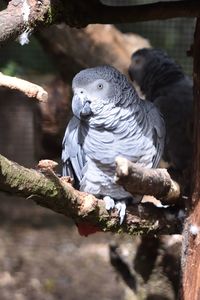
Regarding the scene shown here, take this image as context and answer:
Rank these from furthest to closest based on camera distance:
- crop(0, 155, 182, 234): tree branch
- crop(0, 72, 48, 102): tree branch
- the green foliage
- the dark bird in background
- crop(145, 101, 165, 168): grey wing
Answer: the green foliage < the dark bird in background < crop(145, 101, 165, 168): grey wing < crop(0, 155, 182, 234): tree branch < crop(0, 72, 48, 102): tree branch

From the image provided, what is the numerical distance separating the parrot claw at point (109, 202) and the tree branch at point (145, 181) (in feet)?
0.32

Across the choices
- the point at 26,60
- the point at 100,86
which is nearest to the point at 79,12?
the point at 100,86

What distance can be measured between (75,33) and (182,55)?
3.16 ft

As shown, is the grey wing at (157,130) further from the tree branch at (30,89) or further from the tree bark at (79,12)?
the tree branch at (30,89)

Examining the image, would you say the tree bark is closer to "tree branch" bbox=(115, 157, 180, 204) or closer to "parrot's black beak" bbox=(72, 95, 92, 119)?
"parrot's black beak" bbox=(72, 95, 92, 119)

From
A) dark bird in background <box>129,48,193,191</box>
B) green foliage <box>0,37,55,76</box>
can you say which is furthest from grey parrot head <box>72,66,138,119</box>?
green foliage <box>0,37,55,76</box>

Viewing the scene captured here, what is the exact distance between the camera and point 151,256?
5.63ft

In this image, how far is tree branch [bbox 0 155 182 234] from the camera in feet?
3.07

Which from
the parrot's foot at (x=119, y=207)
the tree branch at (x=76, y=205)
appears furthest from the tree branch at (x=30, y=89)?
the parrot's foot at (x=119, y=207)

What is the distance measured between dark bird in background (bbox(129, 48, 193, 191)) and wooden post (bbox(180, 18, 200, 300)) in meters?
0.22

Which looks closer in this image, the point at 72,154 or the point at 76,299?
the point at 72,154

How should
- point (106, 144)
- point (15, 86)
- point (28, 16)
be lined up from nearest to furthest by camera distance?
1. point (15, 86)
2. point (28, 16)
3. point (106, 144)

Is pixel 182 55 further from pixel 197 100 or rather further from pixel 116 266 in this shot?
pixel 197 100

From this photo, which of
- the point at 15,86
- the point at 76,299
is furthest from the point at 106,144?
the point at 76,299
